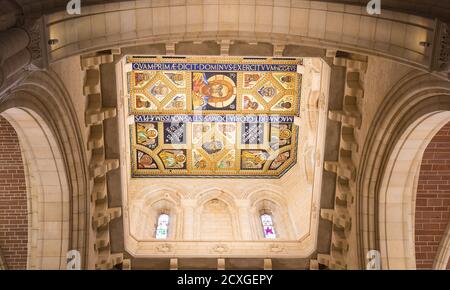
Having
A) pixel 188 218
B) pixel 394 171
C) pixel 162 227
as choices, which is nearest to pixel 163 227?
pixel 162 227

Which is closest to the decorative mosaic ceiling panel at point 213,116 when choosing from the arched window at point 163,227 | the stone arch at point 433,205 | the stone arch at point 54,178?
the arched window at point 163,227

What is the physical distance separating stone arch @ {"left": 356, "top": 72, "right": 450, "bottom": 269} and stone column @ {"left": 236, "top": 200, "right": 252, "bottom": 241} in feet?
14.2

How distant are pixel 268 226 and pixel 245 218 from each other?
677 mm

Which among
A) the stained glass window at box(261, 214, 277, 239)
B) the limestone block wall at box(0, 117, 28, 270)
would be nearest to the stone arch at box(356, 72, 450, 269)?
the stained glass window at box(261, 214, 277, 239)

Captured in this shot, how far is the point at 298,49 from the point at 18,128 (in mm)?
5135

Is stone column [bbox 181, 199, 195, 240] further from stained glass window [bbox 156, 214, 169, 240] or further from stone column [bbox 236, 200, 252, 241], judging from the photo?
stone column [bbox 236, 200, 252, 241]

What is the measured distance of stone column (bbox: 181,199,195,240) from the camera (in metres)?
15.1

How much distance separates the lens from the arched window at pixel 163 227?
15531 millimetres

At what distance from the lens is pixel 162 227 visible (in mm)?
15906

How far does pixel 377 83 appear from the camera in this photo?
10.1m

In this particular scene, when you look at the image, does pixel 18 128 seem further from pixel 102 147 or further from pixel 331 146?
pixel 331 146

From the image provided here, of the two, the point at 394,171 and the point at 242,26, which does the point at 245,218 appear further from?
the point at 242,26

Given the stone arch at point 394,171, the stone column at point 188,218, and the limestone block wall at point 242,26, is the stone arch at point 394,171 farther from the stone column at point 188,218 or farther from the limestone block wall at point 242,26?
the stone column at point 188,218
